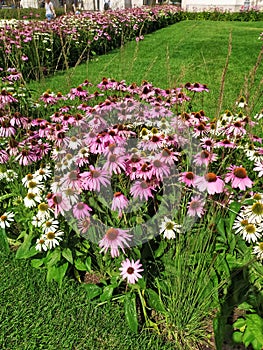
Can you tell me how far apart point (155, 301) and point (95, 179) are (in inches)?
30.0

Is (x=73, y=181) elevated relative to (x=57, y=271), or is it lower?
elevated

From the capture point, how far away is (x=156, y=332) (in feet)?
6.75

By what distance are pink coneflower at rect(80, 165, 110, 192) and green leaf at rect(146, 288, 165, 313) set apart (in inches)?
26.4

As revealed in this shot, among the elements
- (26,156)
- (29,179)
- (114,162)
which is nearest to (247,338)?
(114,162)

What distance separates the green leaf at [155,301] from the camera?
78.2 inches

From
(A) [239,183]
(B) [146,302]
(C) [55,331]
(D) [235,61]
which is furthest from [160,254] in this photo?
(D) [235,61]

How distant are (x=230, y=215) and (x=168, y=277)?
486 mm

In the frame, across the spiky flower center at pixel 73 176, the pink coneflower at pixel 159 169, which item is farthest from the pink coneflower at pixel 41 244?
the pink coneflower at pixel 159 169

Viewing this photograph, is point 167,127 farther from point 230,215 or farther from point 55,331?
point 55,331

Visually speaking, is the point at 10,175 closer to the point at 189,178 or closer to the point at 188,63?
the point at 189,178

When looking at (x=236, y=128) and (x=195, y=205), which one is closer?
(x=195, y=205)

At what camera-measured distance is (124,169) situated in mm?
1835

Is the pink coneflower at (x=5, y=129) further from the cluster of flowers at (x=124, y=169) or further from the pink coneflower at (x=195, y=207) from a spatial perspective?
the pink coneflower at (x=195, y=207)

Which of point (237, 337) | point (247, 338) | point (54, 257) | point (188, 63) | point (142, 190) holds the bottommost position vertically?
point (237, 337)
